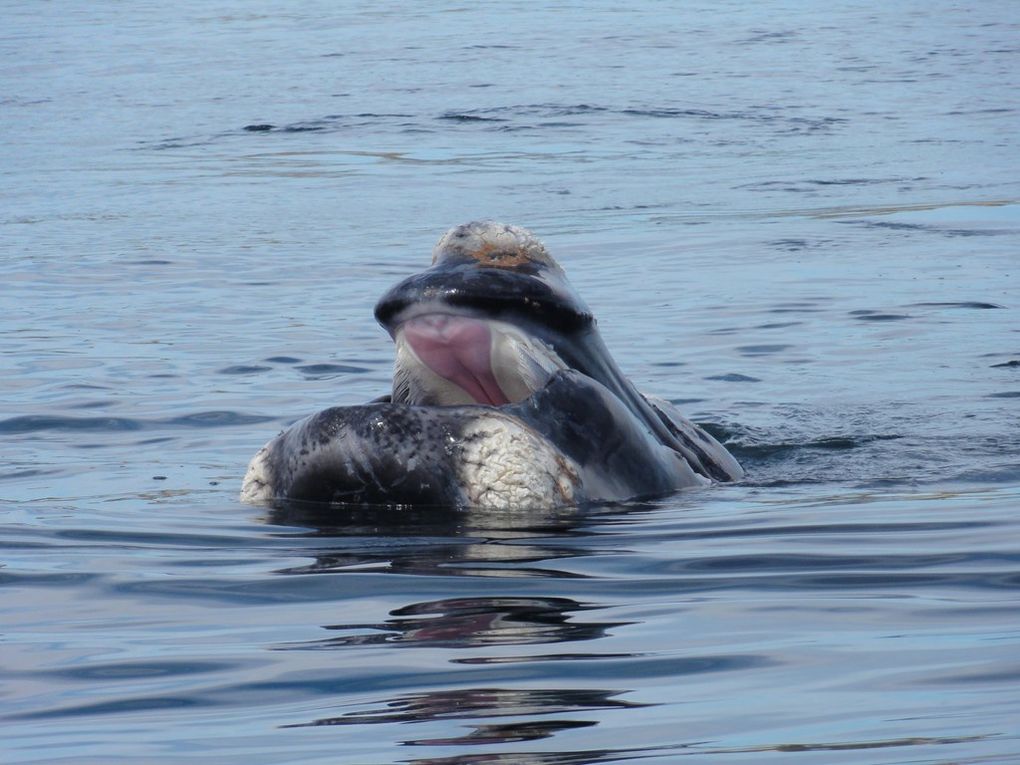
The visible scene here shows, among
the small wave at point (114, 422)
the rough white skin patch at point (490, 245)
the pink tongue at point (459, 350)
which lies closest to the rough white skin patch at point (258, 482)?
the pink tongue at point (459, 350)

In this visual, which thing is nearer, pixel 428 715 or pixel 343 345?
pixel 428 715

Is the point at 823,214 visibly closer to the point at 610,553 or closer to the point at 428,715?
the point at 610,553

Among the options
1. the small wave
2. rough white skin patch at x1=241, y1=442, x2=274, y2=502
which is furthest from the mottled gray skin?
the small wave

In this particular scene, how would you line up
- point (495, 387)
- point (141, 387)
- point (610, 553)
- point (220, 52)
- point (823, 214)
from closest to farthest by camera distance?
1. point (610, 553)
2. point (495, 387)
3. point (141, 387)
4. point (823, 214)
5. point (220, 52)

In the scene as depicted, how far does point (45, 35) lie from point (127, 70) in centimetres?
527

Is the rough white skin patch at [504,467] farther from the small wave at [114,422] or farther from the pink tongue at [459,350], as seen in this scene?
the small wave at [114,422]

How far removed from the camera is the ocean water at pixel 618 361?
328cm

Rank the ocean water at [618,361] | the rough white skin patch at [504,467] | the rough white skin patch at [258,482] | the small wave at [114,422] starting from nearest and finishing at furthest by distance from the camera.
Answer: the ocean water at [618,361], the rough white skin patch at [504,467], the rough white skin patch at [258,482], the small wave at [114,422]

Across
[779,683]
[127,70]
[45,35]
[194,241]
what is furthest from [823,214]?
[45,35]

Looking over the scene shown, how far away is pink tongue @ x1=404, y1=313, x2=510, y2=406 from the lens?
4.99 metres

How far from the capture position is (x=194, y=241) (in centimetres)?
1470

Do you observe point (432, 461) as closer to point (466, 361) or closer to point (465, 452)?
point (465, 452)

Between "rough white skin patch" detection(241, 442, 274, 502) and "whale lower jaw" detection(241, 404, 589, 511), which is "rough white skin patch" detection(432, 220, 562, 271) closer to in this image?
"whale lower jaw" detection(241, 404, 589, 511)

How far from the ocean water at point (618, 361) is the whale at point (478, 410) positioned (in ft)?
0.33
